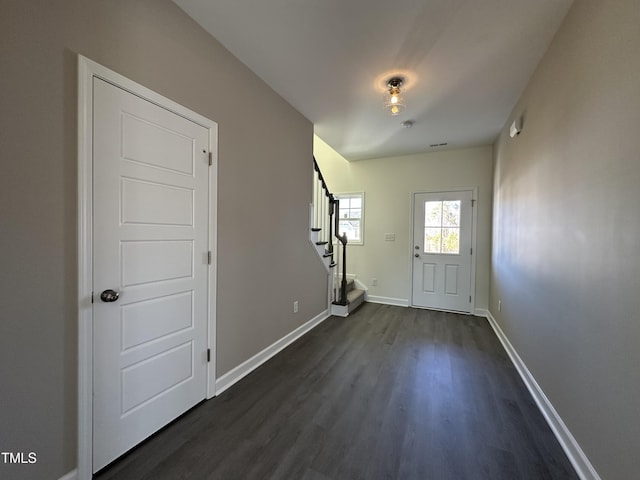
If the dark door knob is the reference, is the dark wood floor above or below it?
below

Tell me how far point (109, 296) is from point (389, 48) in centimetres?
246

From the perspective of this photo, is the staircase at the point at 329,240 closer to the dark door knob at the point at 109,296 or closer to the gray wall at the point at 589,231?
the gray wall at the point at 589,231

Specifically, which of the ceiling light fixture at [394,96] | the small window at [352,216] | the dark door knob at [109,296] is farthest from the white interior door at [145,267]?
the small window at [352,216]

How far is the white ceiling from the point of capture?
5.36 feet

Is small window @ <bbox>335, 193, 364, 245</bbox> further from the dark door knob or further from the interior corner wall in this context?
the dark door knob

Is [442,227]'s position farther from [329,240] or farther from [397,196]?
[329,240]

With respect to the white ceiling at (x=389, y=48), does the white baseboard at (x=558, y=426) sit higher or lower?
lower

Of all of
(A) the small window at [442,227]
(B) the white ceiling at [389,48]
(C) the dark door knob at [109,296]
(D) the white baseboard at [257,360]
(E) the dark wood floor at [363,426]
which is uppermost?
(B) the white ceiling at [389,48]

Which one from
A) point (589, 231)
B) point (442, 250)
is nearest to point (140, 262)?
point (589, 231)

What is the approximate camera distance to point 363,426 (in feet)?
5.61

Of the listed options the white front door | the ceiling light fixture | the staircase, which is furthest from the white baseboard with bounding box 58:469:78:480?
the white front door

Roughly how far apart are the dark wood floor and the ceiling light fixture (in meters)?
2.61

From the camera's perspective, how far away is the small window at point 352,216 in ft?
16.3

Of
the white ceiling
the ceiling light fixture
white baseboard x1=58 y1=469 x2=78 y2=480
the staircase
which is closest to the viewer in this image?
white baseboard x1=58 y1=469 x2=78 y2=480
